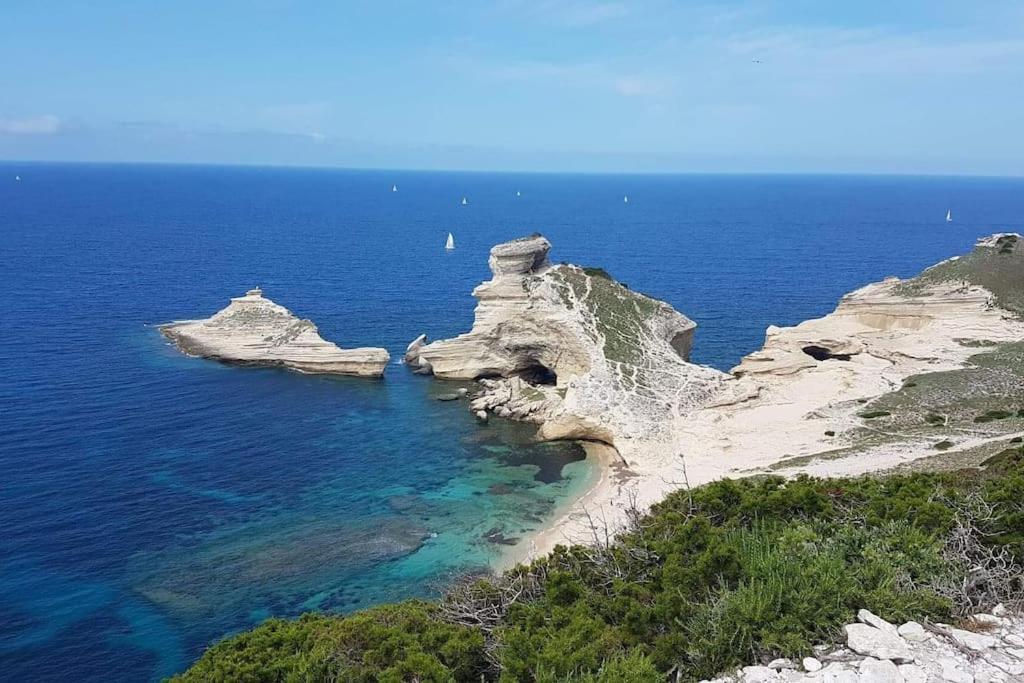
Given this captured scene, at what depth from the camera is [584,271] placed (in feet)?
210

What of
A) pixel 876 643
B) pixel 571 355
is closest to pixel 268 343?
pixel 571 355

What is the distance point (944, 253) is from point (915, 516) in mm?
133204

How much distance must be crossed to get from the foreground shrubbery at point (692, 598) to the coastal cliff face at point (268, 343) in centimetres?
4187

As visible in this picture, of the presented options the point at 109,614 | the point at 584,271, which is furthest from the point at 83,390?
the point at 584,271

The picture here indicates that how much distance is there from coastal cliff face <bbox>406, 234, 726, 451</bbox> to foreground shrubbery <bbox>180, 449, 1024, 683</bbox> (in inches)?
987

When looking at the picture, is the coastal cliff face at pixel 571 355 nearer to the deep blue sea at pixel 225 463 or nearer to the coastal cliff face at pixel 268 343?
the deep blue sea at pixel 225 463

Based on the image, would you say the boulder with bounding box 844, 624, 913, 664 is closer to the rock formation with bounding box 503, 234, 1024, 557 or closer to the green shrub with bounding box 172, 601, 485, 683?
the green shrub with bounding box 172, 601, 485, 683

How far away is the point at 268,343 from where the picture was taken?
64.9 m

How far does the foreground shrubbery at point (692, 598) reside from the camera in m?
15.5

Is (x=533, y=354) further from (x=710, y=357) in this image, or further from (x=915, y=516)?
→ (x=915, y=516)

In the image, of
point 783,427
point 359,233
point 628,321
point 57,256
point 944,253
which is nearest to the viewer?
point 783,427

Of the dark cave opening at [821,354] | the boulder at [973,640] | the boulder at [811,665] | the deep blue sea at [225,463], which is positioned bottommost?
the deep blue sea at [225,463]

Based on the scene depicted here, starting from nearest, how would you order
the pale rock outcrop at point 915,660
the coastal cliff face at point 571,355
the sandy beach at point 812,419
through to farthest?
the pale rock outcrop at point 915,660 < the sandy beach at point 812,419 < the coastal cliff face at point 571,355

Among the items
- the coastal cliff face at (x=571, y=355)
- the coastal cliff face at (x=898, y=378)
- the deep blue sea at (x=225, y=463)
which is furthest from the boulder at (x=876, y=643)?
the coastal cliff face at (x=571, y=355)
